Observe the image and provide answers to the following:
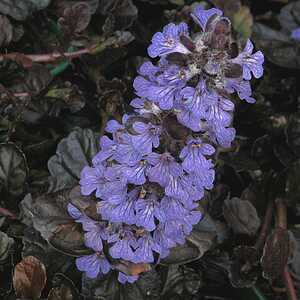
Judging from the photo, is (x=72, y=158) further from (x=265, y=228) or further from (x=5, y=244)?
(x=265, y=228)

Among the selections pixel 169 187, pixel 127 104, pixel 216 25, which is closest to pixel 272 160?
pixel 127 104

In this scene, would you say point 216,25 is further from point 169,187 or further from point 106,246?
point 106,246

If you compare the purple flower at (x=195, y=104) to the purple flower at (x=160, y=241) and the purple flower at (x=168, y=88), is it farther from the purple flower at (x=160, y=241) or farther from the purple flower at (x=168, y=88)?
the purple flower at (x=160, y=241)

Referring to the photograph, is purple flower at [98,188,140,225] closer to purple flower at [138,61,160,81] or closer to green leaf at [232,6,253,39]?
purple flower at [138,61,160,81]

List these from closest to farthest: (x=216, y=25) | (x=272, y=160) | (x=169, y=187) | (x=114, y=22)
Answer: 1. (x=216, y=25)
2. (x=169, y=187)
3. (x=114, y=22)
4. (x=272, y=160)

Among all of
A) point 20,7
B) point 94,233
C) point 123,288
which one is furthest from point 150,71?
point 20,7
